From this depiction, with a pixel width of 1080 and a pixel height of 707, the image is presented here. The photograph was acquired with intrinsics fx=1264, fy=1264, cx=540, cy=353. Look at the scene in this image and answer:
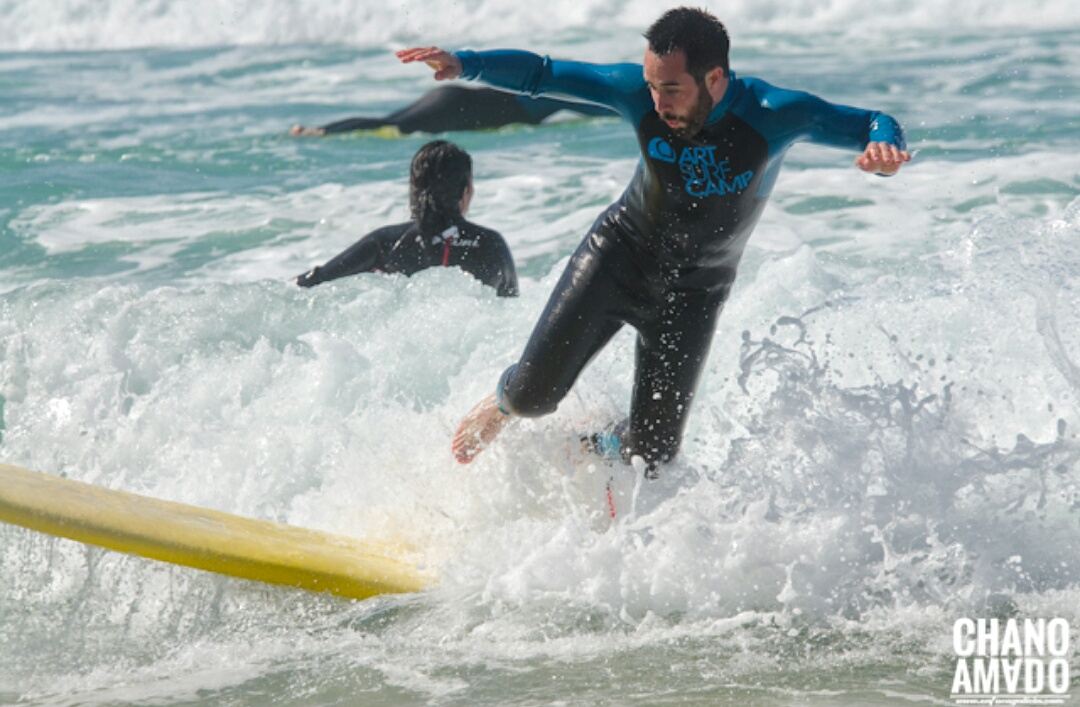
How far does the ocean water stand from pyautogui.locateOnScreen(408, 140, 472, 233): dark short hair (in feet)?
1.02

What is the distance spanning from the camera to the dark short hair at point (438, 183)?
571cm

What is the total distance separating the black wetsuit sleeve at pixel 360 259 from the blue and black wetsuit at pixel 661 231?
184 cm

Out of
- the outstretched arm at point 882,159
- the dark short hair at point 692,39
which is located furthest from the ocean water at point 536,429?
the dark short hair at point 692,39

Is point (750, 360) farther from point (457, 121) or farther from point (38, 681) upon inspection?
point (457, 121)

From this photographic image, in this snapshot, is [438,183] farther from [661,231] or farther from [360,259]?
[661,231]

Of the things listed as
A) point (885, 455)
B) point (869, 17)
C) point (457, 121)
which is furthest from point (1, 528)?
point (869, 17)

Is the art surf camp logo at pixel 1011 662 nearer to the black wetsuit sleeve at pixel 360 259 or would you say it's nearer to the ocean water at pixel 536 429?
the ocean water at pixel 536 429

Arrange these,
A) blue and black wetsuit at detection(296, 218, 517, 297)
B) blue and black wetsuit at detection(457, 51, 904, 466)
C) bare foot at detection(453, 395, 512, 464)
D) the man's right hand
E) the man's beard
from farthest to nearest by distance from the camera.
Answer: blue and black wetsuit at detection(296, 218, 517, 297) → bare foot at detection(453, 395, 512, 464) → the man's right hand → blue and black wetsuit at detection(457, 51, 904, 466) → the man's beard

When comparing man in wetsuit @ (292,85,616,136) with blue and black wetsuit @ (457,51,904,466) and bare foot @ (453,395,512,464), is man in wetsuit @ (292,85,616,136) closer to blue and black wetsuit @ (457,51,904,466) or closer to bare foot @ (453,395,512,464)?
bare foot @ (453,395,512,464)

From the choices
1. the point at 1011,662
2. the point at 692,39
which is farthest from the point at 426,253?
the point at 1011,662

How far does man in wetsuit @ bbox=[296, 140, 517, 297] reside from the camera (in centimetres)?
574

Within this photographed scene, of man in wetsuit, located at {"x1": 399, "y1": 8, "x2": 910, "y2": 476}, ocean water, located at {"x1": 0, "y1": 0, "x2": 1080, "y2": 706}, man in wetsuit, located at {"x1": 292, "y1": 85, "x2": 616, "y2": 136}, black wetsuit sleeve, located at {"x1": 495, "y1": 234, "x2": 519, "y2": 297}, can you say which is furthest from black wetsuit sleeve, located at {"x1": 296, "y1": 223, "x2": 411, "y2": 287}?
man in wetsuit, located at {"x1": 292, "y1": 85, "x2": 616, "y2": 136}

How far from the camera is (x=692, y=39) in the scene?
3529 millimetres

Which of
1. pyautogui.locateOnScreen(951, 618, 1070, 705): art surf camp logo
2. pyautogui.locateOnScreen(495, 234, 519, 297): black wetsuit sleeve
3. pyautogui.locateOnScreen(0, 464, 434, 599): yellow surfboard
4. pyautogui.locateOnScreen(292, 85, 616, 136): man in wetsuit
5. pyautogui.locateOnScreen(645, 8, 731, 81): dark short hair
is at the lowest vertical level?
pyautogui.locateOnScreen(951, 618, 1070, 705): art surf camp logo
